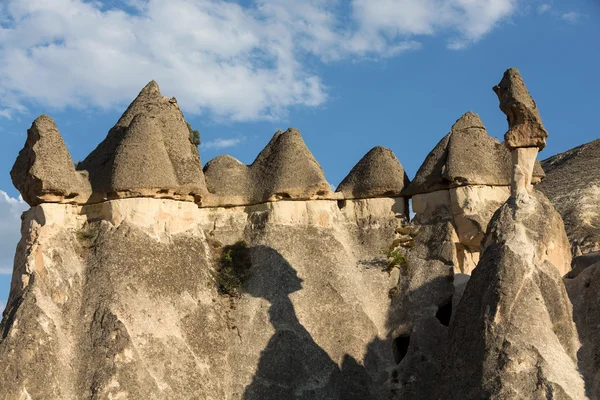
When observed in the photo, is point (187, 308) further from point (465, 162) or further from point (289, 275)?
point (465, 162)

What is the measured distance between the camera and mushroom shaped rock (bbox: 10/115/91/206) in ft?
104

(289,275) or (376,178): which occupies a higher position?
(376,178)

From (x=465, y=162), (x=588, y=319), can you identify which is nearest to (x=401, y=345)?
(x=465, y=162)

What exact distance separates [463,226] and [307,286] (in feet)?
20.1

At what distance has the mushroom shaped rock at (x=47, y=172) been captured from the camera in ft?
104

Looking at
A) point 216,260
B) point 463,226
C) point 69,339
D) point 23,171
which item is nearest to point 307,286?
point 216,260

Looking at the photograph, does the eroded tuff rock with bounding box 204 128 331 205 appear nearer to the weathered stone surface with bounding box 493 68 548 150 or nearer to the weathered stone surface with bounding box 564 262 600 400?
the weathered stone surface with bounding box 493 68 548 150

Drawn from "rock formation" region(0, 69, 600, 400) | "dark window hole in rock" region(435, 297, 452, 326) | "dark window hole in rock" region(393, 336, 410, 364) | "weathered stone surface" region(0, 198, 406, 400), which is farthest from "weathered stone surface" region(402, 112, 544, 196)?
"dark window hole in rock" region(393, 336, 410, 364)

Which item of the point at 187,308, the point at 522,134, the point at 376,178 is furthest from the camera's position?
the point at 376,178

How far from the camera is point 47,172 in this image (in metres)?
31.8

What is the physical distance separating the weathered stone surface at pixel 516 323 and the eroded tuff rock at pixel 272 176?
408 inches

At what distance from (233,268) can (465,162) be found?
30.1 feet

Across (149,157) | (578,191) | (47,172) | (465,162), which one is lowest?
(47,172)

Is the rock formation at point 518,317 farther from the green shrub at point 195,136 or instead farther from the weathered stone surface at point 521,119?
the green shrub at point 195,136
